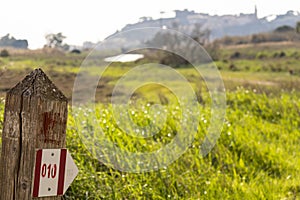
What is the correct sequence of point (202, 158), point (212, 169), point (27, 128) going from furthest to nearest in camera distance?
1. point (202, 158)
2. point (212, 169)
3. point (27, 128)

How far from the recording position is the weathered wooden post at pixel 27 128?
2.19 meters

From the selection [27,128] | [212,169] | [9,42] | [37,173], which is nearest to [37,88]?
[27,128]

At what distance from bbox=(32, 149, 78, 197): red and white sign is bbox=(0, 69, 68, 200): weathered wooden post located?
22 mm

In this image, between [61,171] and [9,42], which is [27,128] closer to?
[61,171]

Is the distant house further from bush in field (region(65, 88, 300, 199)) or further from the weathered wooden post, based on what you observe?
the weathered wooden post

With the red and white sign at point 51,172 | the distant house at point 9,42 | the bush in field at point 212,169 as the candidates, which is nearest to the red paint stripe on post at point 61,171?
the red and white sign at point 51,172

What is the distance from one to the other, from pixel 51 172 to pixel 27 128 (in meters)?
0.21

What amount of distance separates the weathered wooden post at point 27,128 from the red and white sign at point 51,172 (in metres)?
0.02

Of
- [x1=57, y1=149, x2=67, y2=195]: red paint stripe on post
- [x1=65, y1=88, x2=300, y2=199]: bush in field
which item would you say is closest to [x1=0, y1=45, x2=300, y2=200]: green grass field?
[x1=65, y1=88, x2=300, y2=199]: bush in field

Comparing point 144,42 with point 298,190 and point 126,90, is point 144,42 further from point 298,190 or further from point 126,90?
point 298,190

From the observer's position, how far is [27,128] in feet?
7.19

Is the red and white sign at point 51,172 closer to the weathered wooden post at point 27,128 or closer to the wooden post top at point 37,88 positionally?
the weathered wooden post at point 27,128

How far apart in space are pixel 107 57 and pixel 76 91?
460 mm

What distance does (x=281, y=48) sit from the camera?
98.2ft
